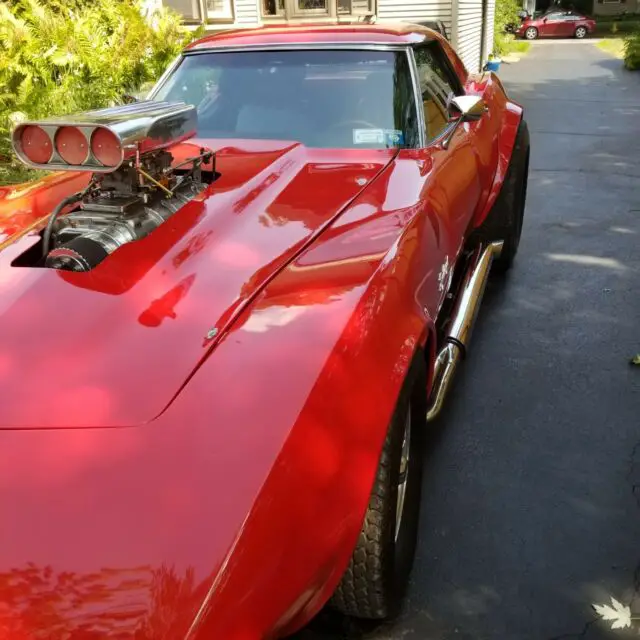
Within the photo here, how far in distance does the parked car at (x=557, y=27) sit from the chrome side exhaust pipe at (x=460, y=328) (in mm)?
28437

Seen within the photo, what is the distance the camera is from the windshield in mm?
3119

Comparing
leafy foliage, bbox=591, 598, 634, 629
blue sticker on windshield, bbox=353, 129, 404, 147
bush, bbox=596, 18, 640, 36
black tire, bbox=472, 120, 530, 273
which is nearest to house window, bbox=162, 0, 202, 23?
black tire, bbox=472, 120, 530, 273

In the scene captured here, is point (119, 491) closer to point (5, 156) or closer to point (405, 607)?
point (405, 607)

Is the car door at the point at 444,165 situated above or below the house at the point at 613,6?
above

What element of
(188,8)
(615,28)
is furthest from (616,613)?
(615,28)

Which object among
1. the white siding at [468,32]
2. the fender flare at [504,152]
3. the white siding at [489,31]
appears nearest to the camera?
the fender flare at [504,152]

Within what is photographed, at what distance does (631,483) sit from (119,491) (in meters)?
2.17

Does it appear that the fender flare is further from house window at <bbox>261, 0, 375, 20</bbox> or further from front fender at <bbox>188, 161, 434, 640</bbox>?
house window at <bbox>261, 0, 375, 20</bbox>

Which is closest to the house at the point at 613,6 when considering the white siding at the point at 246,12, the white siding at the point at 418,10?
the white siding at the point at 418,10

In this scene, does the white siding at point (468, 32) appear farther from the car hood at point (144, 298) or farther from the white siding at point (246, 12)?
the car hood at point (144, 298)

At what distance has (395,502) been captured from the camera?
1866 mm

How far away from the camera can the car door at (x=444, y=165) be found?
2592 millimetres

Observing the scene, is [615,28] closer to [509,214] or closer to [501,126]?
[501,126]

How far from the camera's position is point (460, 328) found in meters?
3.08
